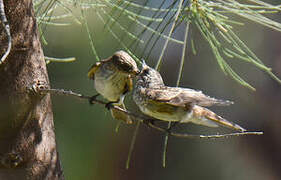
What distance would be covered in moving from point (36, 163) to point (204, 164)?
13.1ft

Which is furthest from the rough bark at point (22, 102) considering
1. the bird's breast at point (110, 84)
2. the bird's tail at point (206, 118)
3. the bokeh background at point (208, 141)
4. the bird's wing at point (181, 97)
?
the bokeh background at point (208, 141)

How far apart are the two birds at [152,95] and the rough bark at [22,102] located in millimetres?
255

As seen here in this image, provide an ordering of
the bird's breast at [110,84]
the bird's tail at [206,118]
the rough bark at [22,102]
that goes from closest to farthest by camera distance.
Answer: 1. the rough bark at [22,102]
2. the bird's tail at [206,118]
3. the bird's breast at [110,84]

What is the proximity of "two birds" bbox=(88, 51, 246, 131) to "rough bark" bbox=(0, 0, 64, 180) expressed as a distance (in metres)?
0.26

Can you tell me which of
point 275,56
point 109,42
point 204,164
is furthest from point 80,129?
point 275,56

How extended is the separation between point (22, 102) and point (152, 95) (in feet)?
1.44

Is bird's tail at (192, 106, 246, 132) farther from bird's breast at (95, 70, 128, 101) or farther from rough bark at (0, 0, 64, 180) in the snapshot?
rough bark at (0, 0, 64, 180)

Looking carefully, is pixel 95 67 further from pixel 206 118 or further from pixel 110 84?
pixel 206 118

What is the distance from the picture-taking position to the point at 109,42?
4.26 meters

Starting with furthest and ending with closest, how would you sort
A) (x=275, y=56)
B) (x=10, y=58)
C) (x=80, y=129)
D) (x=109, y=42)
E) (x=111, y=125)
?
(x=275, y=56)
(x=111, y=125)
(x=80, y=129)
(x=109, y=42)
(x=10, y=58)

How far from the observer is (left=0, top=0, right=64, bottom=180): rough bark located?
4.93 feet

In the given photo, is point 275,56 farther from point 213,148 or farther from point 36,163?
point 36,163

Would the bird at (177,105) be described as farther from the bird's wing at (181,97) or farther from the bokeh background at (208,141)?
the bokeh background at (208,141)

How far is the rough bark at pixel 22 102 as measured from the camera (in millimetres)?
1502
